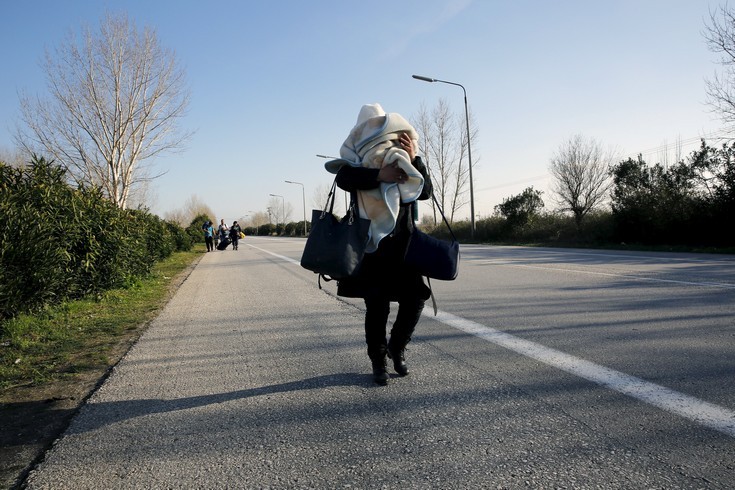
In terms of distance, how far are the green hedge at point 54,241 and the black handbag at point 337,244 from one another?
3.51 metres

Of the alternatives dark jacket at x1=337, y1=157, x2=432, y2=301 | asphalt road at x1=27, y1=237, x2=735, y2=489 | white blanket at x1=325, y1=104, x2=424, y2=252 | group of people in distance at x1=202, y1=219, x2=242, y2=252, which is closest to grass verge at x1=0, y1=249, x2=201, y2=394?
asphalt road at x1=27, y1=237, x2=735, y2=489

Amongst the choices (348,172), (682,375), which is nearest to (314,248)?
(348,172)

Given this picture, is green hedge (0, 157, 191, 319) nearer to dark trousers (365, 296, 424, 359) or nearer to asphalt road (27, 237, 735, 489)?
asphalt road (27, 237, 735, 489)

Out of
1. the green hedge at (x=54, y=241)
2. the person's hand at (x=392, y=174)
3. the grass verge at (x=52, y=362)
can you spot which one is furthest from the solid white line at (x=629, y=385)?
the green hedge at (x=54, y=241)

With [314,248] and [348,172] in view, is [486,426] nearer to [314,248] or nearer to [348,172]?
[314,248]

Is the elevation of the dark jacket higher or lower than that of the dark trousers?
higher

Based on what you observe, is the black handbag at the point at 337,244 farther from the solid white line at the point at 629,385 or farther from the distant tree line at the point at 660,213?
the distant tree line at the point at 660,213

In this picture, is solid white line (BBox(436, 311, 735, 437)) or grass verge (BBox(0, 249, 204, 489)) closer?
solid white line (BBox(436, 311, 735, 437))

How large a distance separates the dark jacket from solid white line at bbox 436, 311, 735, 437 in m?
1.24

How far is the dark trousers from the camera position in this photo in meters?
3.18

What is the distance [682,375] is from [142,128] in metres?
23.6

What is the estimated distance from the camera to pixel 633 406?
104 inches

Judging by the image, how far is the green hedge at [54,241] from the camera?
16.4 feet

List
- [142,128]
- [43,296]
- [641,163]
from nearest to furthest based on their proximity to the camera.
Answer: [43,296] < [142,128] < [641,163]
